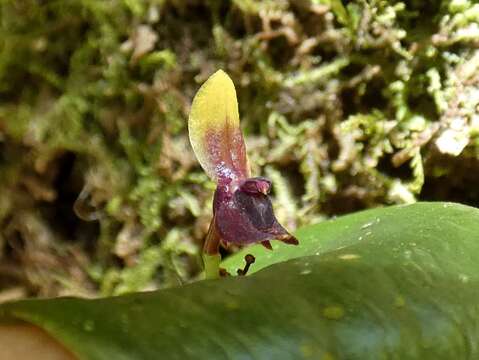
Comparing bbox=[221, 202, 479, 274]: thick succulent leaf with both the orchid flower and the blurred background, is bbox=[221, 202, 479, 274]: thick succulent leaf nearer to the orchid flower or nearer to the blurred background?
the orchid flower

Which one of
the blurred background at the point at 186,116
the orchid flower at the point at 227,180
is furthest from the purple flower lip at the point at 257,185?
the blurred background at the point at 186,116

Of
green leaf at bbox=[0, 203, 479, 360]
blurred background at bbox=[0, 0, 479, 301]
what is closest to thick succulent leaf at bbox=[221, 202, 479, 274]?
green leaf at bbox=[0, 203, 479, 360]

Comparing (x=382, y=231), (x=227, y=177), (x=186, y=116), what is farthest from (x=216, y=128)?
(x=186, y=116)

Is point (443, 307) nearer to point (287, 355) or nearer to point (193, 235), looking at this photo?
point (287, 355)

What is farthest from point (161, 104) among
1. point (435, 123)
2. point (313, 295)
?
point (313, 295)

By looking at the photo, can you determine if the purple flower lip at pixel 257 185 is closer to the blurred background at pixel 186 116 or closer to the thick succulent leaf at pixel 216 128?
the thick succulent leaf at pixel 216 128

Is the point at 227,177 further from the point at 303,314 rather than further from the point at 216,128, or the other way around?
the point at 303,314
